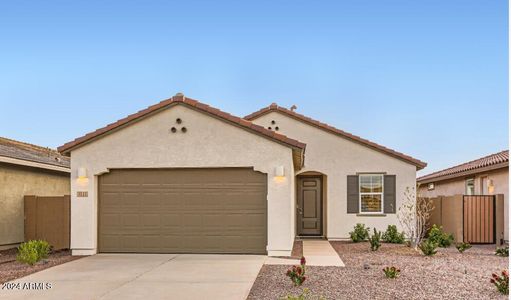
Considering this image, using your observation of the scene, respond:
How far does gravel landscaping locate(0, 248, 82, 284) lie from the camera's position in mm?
10305

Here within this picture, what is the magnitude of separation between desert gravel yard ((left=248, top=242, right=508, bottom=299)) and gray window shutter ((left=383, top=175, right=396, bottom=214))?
4.35 metres

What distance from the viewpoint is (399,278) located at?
32.0 feet

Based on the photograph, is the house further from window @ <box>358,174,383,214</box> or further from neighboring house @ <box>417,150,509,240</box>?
neighboring house @ <box>417,150,509,240</box>

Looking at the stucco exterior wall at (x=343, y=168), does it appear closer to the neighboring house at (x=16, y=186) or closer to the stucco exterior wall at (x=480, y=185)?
the stucco exterior wall at (x=480, y=185)

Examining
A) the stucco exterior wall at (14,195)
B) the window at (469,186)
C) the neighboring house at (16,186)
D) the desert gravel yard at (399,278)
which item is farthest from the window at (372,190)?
the stucco exterior wall at (14,195)

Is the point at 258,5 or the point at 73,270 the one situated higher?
the point at 258,5

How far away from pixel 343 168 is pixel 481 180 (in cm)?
569

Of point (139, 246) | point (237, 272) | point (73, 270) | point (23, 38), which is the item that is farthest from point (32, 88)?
point (237, 272)

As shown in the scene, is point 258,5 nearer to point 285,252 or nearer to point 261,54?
point 261,54

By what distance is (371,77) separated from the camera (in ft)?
78.2

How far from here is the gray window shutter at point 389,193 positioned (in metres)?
18.0

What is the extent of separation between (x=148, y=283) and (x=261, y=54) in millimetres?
14695

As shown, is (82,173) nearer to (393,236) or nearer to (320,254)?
(320,254)

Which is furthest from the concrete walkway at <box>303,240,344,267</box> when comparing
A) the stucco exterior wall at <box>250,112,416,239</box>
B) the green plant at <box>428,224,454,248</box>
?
the green plant at <box>428,224,454,248</box>
